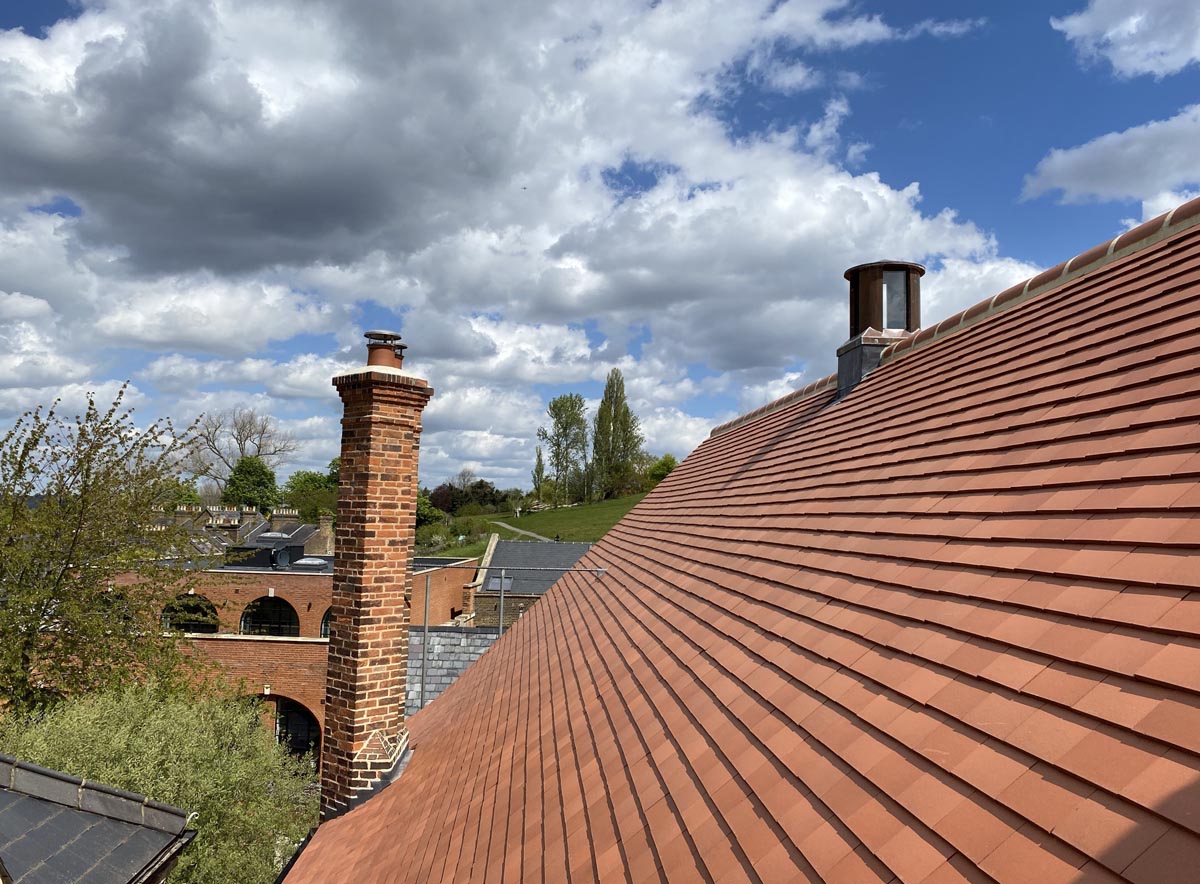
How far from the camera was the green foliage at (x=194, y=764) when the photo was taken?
8.65m

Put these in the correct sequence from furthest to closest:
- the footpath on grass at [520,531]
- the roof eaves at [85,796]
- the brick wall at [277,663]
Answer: the footpath on grass at [520,531], the brick wall at [277,663], the roof eaves at [85,796]

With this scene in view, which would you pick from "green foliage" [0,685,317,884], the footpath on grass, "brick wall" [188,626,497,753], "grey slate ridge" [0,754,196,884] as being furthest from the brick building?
the footpath on grass

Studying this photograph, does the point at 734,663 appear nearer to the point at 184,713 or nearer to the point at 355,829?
the point at 355,829

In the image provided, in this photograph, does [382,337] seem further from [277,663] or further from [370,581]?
[277,663]

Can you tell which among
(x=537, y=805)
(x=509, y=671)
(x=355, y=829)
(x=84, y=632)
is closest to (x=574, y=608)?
(x=509, y=671)

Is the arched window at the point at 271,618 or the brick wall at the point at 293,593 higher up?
the brick wall at the point at 293,593

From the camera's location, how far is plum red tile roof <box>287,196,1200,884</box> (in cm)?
172

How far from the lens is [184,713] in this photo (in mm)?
10227

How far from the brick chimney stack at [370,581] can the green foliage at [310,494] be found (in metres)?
47.5

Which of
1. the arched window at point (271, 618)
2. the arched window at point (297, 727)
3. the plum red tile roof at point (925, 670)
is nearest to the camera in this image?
the plum red tile roof at point (925, 670)

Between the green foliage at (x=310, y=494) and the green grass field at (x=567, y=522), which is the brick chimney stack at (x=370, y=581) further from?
the green foliage at (x=310, y=494)

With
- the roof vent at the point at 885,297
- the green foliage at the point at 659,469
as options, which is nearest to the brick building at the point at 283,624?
the roof vent at the point at 885,297

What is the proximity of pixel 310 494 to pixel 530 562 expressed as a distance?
3337cm

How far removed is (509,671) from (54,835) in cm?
422
